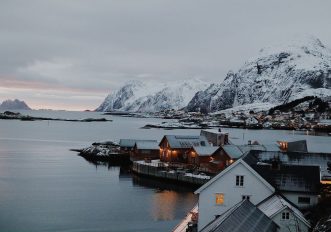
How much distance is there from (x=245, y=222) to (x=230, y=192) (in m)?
8.57

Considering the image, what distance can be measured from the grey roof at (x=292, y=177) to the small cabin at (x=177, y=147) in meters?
39.4

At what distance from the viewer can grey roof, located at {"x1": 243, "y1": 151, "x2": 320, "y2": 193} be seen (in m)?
27.1

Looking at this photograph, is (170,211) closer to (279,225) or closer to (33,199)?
(33,199)

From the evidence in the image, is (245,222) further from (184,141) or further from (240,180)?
(184,141)

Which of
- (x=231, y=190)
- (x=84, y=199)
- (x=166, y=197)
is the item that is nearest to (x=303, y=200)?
(x=231, y=190)

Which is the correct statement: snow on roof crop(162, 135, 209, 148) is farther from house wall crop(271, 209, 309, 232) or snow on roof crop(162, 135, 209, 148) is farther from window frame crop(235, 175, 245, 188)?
house wall crop(271, 209, 309, 232)

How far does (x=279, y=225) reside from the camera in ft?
74.2

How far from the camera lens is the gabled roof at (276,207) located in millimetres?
22656

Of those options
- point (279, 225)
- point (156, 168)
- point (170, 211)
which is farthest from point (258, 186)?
point (156, 168)

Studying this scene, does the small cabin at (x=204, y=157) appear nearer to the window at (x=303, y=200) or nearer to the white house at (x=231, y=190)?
the white house at (x=231, y=190)

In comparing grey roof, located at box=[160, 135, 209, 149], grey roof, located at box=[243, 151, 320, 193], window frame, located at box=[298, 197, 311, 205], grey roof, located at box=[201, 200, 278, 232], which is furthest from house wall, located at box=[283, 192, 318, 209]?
grey roof, located at box=[160, 135, 209, 149]

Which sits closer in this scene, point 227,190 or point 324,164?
point 227,190

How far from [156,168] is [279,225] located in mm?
39834

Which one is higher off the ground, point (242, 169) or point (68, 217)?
point (242, 169)
